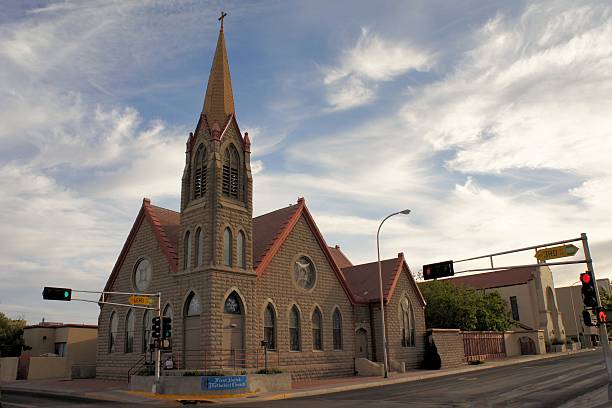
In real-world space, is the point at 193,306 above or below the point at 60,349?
above

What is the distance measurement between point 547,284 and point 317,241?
53.7 meters

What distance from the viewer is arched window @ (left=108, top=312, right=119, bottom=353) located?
3625 centimetres

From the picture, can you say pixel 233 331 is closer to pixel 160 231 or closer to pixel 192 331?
pixel 192 331

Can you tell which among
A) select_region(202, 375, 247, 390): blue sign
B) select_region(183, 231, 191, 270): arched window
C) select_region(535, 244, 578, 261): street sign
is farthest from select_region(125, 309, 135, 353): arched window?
select_region(535, 244, 578, 261): street sign

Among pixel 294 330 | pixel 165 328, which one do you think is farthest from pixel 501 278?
pixel 165 328

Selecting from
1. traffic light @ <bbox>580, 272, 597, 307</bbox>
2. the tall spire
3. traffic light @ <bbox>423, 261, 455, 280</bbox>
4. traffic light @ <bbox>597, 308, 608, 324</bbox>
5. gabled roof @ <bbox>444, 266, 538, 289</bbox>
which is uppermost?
the tall spire

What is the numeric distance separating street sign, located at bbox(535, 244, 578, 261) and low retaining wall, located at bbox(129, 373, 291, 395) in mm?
14440

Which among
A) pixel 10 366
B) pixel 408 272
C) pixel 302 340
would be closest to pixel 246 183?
pixel 302 340

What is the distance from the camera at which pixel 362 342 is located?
130 ft

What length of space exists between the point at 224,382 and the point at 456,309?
111 ft

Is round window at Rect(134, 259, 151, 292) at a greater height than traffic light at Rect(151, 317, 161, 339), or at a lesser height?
greater

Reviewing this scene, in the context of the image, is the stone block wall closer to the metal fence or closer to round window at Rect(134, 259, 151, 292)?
the metal fence

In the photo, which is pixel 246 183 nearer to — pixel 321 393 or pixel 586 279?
pixel 321 393

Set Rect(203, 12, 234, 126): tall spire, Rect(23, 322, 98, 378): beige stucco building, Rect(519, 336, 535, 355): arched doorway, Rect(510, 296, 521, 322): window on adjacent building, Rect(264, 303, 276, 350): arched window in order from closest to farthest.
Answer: Rect(264, 303, 276, 350): arched window < Rect(203, 12, 234, 126): tall spire < Rect(23, 322, 98, 378): beige stucco building < Rect(519, 336, 535, 355): arched doorway < Rect(510, 296, 521, 322): window on adjacent building
